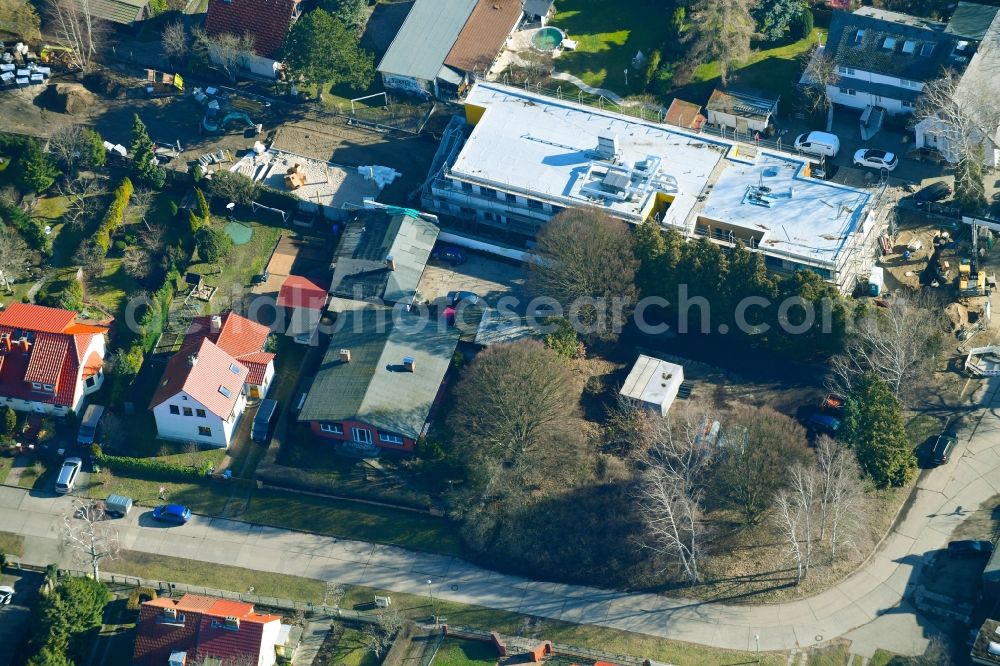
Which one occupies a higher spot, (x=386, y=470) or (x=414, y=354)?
(x=414, y=354)

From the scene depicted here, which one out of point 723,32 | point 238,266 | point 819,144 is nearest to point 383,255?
point 238,266

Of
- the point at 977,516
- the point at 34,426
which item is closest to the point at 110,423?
the point at 34,426

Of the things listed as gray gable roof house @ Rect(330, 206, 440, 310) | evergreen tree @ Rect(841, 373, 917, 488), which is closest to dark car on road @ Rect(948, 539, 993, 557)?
evergreen tree @ Rect(841, 373, 917, 488)

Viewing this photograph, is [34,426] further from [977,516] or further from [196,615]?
[977,516]

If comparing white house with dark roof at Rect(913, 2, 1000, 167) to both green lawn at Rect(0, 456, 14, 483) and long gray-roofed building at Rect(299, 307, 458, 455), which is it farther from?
green lawn at Rect(0, 456, 14, 483)

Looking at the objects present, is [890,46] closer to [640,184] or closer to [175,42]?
[640,184]

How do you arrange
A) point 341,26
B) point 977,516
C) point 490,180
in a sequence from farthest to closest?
point 341,26 < point 490,180 < point 977,516
